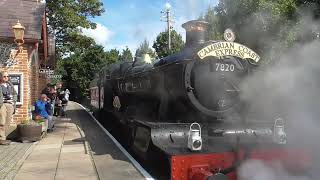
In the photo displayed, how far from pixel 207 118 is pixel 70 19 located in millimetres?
16616

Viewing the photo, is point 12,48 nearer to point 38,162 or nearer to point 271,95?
point 38,162

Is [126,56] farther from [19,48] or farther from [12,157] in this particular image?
[12,157]

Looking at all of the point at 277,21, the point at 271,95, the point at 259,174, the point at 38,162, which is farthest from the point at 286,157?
the point at 277,21

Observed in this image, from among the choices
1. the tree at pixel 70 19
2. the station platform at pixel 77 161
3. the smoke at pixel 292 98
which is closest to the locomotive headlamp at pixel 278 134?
the smoke at pixel 292 98

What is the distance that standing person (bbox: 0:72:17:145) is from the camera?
34.7 ft

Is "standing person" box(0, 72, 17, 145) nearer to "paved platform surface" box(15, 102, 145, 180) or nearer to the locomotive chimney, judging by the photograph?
"paved platform surface" box(15, 102, 145, 180)

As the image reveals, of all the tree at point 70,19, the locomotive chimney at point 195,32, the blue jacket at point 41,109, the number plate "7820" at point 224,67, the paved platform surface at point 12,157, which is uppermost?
the tree at point 70,19

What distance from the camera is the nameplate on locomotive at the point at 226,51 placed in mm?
6574

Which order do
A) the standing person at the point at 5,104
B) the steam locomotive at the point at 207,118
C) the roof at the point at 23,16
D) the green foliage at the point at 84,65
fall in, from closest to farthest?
the steam locomotive at the point at 207,118
the standing person at the point at 5,104
the roof at the point at 23,16
the green foliage at the point at 84,65

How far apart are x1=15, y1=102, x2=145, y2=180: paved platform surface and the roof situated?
2906 mm

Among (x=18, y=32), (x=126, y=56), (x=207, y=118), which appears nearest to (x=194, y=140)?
(x=207, y=118)

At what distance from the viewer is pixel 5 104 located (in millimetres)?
10734

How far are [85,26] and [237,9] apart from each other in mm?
11320

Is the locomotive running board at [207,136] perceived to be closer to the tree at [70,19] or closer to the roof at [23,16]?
the roof at [23,16]
